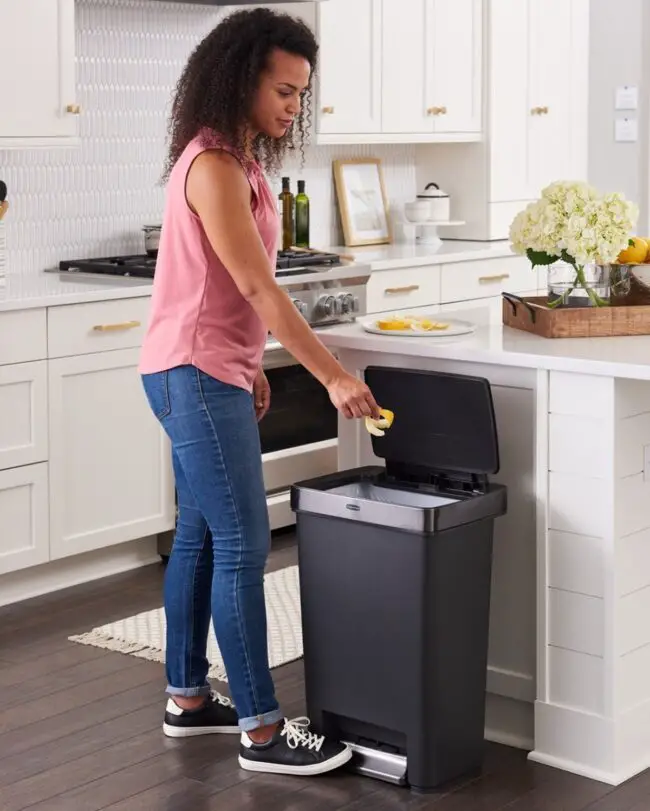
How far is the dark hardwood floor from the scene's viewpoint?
2.80 m

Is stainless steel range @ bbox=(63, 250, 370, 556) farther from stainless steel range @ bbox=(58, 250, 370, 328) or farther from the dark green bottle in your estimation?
the dark green bottle

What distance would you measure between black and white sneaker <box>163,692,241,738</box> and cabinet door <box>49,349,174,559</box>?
1084mm

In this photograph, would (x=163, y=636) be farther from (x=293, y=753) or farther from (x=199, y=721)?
(x=293, y=753)

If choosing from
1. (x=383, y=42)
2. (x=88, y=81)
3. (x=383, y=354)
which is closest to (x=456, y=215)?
(x=383, y=42)

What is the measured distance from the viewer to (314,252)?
5.01 meters

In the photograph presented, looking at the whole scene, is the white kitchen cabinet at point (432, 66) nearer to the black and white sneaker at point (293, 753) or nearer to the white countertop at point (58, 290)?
the white countertop at point (58, 290)

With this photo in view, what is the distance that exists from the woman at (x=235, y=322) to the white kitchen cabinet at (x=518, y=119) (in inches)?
120

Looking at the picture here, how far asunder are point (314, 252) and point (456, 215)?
1225 millimetres

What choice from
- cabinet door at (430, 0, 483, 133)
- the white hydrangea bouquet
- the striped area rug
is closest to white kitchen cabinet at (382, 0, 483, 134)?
cabinet door at (430, 0, 483, 133)

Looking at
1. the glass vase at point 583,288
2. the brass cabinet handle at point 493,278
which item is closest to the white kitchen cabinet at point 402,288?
the brass cabinet handle at point 493,278

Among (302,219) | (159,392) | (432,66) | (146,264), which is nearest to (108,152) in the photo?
(146,264)

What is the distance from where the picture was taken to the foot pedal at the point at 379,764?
9.43ft

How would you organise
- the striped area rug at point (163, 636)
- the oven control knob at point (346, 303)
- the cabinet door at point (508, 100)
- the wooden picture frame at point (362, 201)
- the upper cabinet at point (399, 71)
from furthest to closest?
the cabinet door at point (508, 100), the wooden picture frame at point (362, 201), the upper cabinet at point (399, 71), the oven control knob at point (346, 303), the striped area rug at point (163, 636)

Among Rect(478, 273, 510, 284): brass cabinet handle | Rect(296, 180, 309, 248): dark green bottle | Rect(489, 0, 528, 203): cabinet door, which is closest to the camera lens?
Rect(296, 180, 309, 248): dark green bottle
